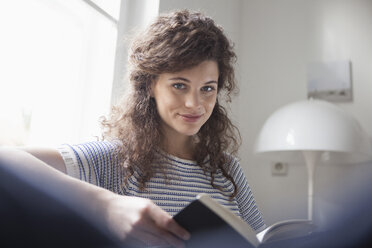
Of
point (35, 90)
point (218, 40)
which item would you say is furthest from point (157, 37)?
point (35, 90)

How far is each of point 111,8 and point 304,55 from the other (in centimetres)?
120

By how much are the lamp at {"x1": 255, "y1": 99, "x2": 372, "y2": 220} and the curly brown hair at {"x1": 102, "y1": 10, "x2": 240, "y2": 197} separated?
1.60 feet

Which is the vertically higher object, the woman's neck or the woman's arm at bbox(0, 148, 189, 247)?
the woman's neck

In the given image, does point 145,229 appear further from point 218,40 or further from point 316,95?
point 316,95

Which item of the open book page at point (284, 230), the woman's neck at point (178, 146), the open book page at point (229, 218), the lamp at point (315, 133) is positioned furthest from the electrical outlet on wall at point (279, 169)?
the open book page at point (229, 218)

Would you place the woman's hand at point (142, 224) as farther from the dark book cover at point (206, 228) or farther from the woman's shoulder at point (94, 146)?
the woman's shoulder at point (94, 146)

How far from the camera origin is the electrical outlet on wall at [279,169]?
2043mm

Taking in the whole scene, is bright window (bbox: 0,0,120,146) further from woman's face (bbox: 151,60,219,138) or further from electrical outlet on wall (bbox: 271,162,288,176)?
electrical outlet on wall (bbox: 271,162,288,176)

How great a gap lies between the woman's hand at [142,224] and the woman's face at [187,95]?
485 mm

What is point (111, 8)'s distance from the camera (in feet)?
5.01

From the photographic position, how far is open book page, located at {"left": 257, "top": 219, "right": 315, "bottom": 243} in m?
0.58

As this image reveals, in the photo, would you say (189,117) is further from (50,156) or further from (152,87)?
(50,156)

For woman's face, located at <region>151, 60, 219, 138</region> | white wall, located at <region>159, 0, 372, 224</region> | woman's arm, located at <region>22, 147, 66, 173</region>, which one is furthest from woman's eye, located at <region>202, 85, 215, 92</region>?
white wall, located at <region>159, 0, 372, 224</region>

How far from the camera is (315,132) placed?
1.52 m
